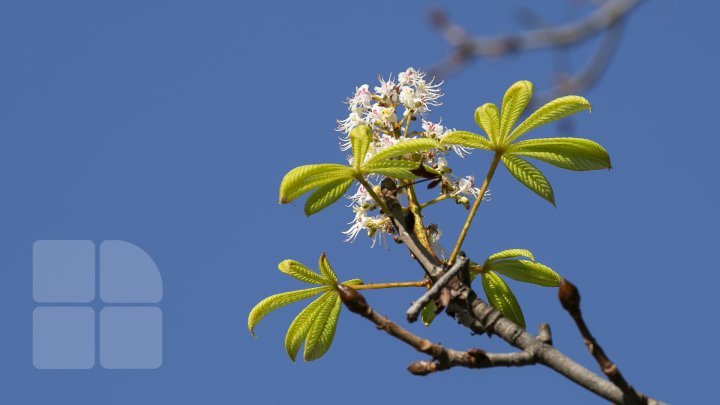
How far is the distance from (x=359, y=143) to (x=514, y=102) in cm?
61

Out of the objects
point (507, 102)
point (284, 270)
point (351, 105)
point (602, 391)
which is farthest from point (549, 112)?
point (602, 391)

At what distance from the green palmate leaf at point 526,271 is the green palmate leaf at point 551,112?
436mm

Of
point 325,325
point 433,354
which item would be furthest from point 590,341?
point 325,325

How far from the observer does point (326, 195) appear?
385cm

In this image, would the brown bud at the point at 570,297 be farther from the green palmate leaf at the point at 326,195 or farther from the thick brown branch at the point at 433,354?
the green palmate leaf at the point at 326,195

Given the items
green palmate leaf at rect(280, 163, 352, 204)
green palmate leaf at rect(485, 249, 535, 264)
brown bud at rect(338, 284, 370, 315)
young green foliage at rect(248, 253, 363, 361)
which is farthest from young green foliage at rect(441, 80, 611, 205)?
brown bud at rect(338, 284, 370, 315)

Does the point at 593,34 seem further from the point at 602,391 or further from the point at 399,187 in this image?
the point at 399,187

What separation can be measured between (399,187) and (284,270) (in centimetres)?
50

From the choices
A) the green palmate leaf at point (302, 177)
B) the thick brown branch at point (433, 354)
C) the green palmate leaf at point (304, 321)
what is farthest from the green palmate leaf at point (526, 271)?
the thick brown branch at point (433, 354)

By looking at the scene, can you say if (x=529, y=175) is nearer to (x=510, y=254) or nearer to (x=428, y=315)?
(x=510, y=254)

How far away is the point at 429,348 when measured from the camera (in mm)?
3248

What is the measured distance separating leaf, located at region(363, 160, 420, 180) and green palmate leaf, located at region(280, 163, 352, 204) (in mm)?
104

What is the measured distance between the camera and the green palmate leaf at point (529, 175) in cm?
416

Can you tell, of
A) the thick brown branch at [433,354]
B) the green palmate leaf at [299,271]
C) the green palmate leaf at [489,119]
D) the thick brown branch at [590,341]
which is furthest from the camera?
the green palmate leaf at [299,271]
